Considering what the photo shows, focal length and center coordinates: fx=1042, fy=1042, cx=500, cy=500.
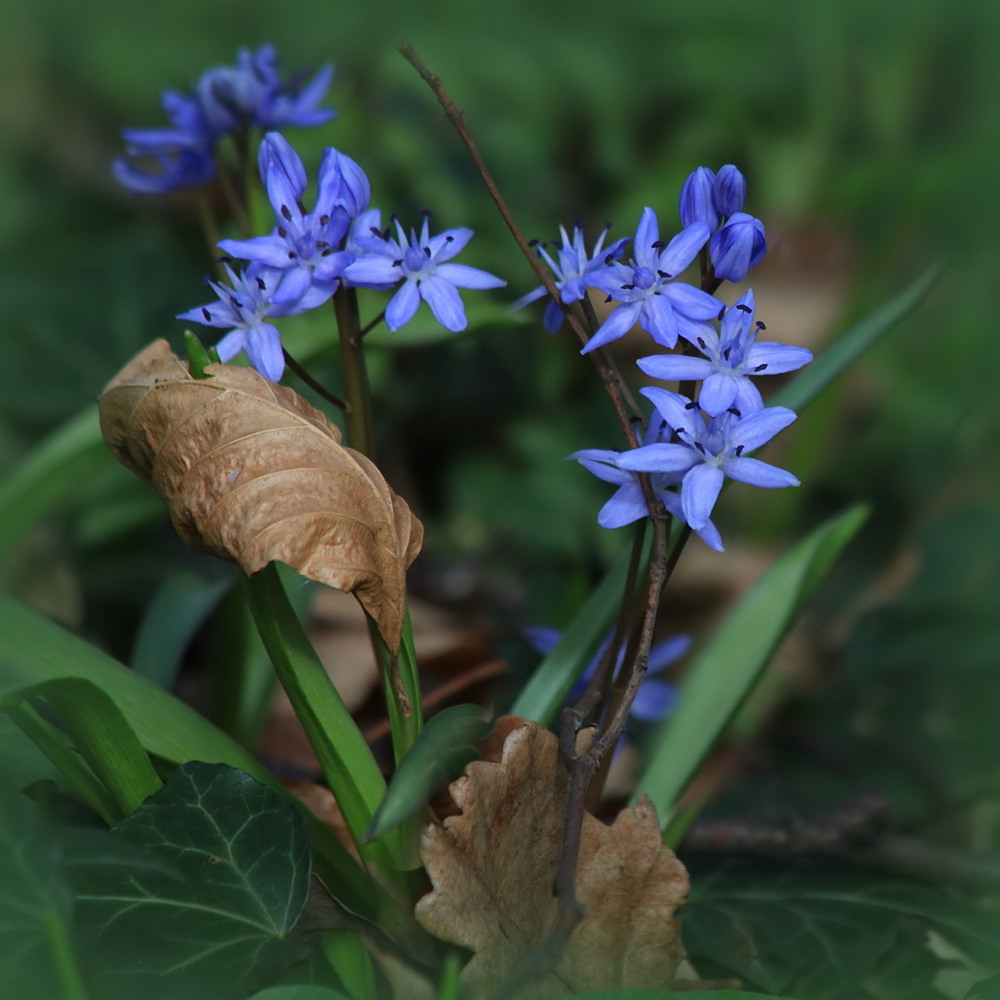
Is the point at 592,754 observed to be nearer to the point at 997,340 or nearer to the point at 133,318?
the point at 133,318

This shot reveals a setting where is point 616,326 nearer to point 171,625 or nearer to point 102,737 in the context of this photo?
point 102,737

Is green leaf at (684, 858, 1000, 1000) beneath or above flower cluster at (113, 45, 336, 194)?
beneath

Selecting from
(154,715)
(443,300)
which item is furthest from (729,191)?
(154,715)

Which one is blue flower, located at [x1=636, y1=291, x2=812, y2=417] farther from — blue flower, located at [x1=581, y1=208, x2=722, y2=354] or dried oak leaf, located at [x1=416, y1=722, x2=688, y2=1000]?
dried oak leaf, located at [x1=416, y1=722, x2=688, y2=1000]

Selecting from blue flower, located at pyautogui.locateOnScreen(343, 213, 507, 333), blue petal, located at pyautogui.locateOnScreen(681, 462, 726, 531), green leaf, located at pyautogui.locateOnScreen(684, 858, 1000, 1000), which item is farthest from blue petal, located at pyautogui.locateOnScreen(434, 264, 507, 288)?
green leaf, located at pyautogui.locateOnScreen(684, 858, 1000, 1000)

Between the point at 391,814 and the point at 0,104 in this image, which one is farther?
the point at 0,104

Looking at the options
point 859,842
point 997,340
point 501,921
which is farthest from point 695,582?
point 501,921
